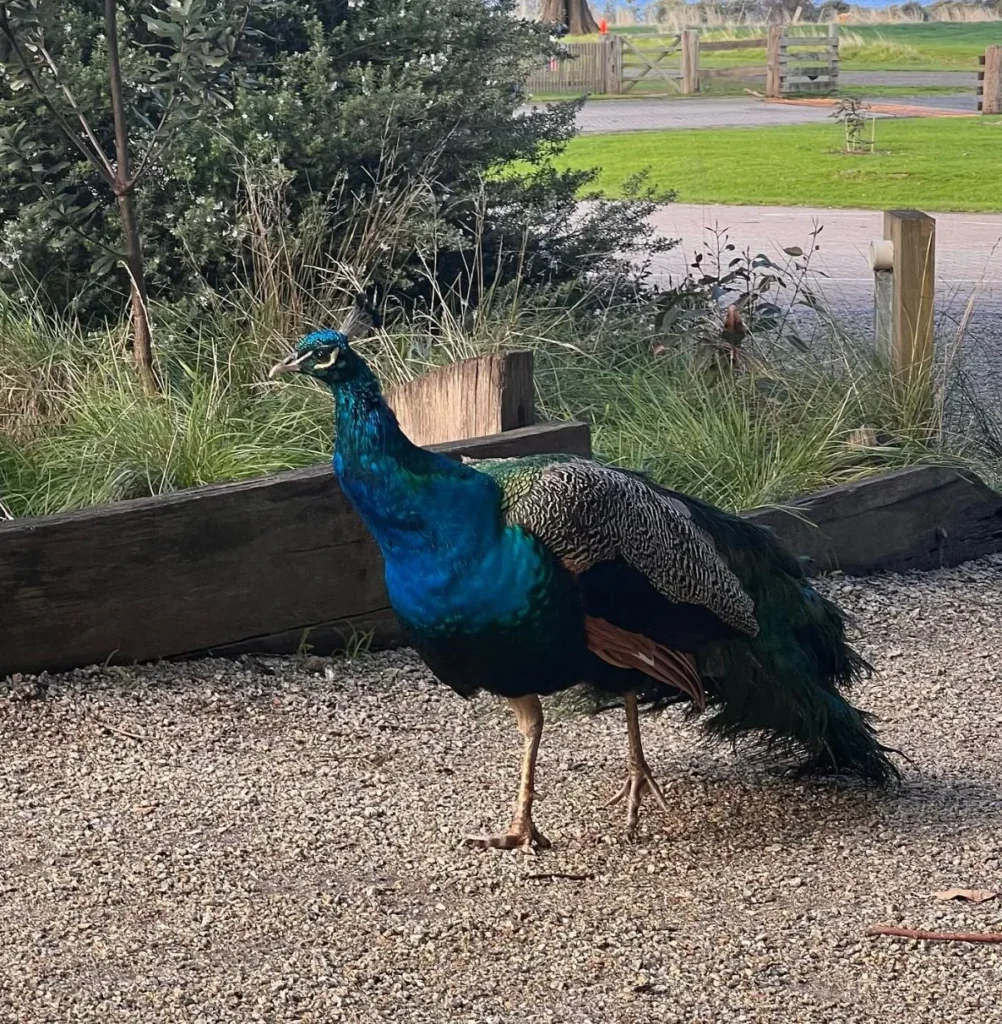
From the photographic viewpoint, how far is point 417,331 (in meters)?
7.13

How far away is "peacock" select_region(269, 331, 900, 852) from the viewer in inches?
142

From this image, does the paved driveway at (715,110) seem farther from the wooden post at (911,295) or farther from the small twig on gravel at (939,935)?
the small twig on gravel at (939,935)

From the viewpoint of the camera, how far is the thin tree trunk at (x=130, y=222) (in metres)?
5.92

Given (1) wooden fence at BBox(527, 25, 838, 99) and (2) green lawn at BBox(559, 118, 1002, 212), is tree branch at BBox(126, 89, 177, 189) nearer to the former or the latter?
(2) green lawn at BBox(559, 118, 1002, 212)

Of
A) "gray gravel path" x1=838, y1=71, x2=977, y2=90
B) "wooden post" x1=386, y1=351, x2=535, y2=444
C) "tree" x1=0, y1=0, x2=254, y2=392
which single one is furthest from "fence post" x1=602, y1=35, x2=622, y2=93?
"wooden post" x1=386, y1=351, x2=535, y2=444

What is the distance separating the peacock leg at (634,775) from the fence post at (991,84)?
93.3 ft

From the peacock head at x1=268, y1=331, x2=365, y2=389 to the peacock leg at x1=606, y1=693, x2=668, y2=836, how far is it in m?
1.10

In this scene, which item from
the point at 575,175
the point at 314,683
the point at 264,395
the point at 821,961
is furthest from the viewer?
the point at 575,175

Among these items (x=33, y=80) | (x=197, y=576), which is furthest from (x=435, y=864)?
(x=33, y=80)

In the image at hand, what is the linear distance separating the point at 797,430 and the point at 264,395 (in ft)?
7.36

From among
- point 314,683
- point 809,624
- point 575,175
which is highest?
point 575,175


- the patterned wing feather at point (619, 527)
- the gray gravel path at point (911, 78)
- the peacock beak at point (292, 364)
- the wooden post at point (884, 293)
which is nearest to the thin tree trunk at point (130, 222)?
the peacock beak at point (292, 364)

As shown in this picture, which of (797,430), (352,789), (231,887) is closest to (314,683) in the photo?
(352,789)

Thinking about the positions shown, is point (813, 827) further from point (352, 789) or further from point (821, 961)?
point (352, 789)
